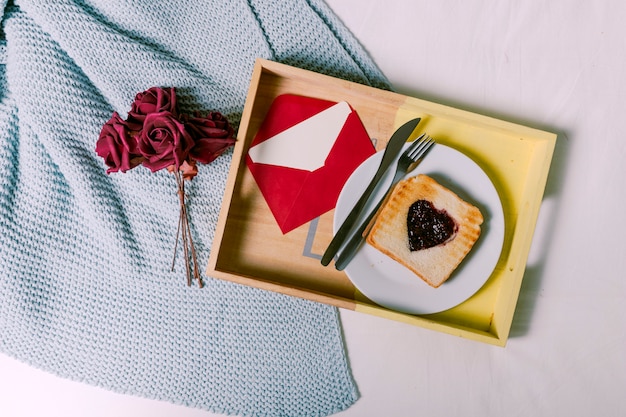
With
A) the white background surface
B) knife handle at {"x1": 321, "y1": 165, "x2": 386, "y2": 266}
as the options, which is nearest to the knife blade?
knife handle at {"x1": 321, "y1": 165, "x2": 386, "y2": 266}

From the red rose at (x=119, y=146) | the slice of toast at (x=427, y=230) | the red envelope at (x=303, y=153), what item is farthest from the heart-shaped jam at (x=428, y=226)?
the red rose at (x=119, y=146)

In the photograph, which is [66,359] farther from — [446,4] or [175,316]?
[446,4]

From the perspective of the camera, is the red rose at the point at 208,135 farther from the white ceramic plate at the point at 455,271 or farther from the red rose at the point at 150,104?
the white ceramic plate at the point at 455,271

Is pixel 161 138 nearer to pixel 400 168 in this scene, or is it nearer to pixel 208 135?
pixel 208 135

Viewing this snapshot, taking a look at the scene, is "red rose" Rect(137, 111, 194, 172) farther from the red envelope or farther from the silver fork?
the silver fork

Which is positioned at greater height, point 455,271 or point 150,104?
point 150,104

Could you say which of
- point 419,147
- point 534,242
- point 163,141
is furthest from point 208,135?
point 534,242

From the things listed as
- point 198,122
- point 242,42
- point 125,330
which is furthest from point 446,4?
point 125,330
